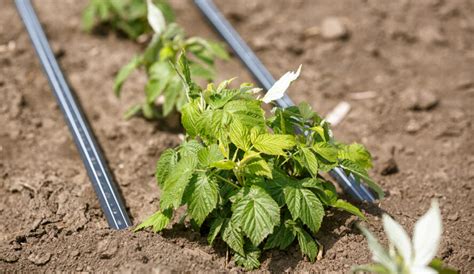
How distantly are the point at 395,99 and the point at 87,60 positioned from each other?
166 cm

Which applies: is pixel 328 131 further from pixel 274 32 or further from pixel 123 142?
pixel 274 32

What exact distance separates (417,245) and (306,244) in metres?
0.58

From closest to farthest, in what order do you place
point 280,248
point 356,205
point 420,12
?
point 280,248 < point 356,205 < point 420,12

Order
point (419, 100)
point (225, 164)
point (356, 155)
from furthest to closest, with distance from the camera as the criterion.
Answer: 1. point (419, 100)
2. point (356, 155)
3. point (225, 164)

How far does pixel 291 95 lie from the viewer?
3.45 m

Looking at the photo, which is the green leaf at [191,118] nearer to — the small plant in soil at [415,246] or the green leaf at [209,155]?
the green leaf at [209,155]

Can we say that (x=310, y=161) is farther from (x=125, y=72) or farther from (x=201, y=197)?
(x=125, y=72)

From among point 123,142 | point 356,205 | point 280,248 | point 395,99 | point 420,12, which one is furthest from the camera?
point 420,12

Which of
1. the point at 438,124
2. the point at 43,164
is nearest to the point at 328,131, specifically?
the point at 438,124

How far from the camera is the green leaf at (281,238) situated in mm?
2268

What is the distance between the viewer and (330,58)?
370cm

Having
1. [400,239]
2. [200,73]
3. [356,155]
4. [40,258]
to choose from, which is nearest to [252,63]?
[200,73]

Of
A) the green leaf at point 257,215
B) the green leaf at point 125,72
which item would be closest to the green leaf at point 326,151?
the green leaf at point 257,215

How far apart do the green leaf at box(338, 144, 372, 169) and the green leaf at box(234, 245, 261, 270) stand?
1.49 feet
